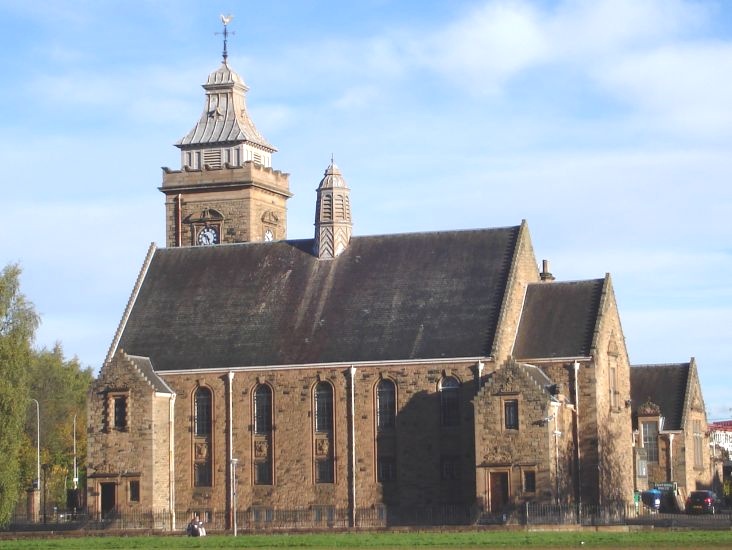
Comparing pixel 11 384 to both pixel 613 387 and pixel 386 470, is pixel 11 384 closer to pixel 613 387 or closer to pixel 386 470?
pixel 386 470

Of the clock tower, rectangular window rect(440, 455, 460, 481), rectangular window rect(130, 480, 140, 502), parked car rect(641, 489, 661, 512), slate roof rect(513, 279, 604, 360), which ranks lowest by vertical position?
parked car rect(641, 489, 661, 512)

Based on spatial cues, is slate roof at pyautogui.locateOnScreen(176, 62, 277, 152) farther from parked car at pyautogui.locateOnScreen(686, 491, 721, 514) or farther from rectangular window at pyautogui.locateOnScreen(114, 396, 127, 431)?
parked car at pyautogui.locateOnScreen(686, 491, 721, 514)

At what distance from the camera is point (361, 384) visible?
82.9m

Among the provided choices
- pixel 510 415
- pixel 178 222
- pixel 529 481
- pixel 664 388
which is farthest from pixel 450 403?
pixel 178 222

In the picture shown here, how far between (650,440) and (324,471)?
23444 mm

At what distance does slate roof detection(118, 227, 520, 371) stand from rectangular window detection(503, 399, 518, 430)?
11.9 ft

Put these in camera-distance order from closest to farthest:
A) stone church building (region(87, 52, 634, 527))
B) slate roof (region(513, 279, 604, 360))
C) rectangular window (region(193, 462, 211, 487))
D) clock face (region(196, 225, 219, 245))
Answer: stone church building (region(87, 52, 634, 527)) < slate roof (region(513, 279, 604, 360)) < rectangular window (region(193, 462, 211, 487)) < clock face (region(196, 225, 219, 245))

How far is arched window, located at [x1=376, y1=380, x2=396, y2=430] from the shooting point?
82.5 m

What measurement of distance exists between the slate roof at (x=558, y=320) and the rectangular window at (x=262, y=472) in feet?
42.1

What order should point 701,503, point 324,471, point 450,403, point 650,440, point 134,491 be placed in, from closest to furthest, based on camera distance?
point 450,403
point 324,471
point 134,491
point 701,503
point 650,440

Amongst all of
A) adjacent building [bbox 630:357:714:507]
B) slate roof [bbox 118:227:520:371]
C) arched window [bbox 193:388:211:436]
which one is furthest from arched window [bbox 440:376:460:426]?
adjacent building [bbox 630:357:714:507]

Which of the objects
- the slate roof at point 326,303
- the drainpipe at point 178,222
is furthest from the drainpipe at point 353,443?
the drainpipe at point 178,222

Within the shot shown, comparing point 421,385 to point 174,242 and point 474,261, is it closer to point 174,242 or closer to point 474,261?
point 474,261

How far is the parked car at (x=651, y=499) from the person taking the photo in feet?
295
